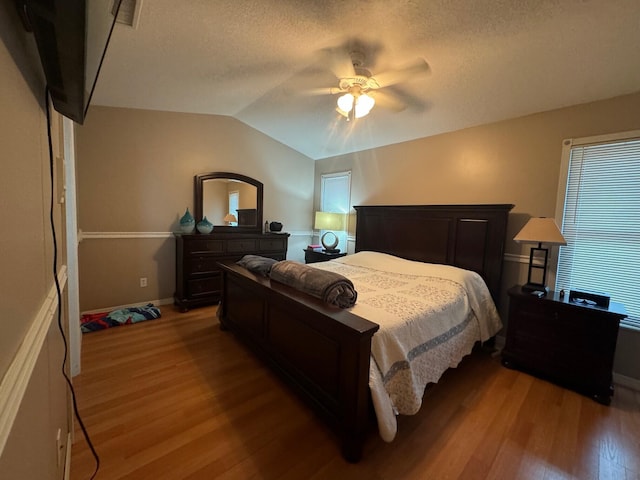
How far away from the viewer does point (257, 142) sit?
425 cm

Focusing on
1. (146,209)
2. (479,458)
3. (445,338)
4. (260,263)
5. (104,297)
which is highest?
(146,209)

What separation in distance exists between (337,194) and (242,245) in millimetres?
1734

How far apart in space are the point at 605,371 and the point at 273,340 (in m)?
2.44

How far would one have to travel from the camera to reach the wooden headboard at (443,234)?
108 inches

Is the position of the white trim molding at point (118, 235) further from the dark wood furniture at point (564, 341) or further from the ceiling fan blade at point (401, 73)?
the dark wood furniture at point (564, 341)

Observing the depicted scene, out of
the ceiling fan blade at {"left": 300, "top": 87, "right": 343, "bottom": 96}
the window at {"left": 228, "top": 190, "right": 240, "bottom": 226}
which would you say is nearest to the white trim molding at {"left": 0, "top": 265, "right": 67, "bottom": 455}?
the ceiling fan blade at {"left": 300, "top": 87, "right": 343, "bottom": 96}

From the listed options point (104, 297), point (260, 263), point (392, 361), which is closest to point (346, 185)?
point (260, 263)

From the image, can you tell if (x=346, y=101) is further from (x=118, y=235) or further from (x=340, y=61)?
(x=118, y=235)

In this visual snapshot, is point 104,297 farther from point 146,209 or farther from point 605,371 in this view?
point 605,371

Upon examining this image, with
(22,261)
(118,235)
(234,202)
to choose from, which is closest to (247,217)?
(234,202)

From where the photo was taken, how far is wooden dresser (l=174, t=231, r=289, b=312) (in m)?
3.45

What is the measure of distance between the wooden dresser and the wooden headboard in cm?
176

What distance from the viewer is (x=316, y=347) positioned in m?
1.72

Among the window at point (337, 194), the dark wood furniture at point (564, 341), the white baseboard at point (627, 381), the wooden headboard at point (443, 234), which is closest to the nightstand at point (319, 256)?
the window at point (337, 194)
